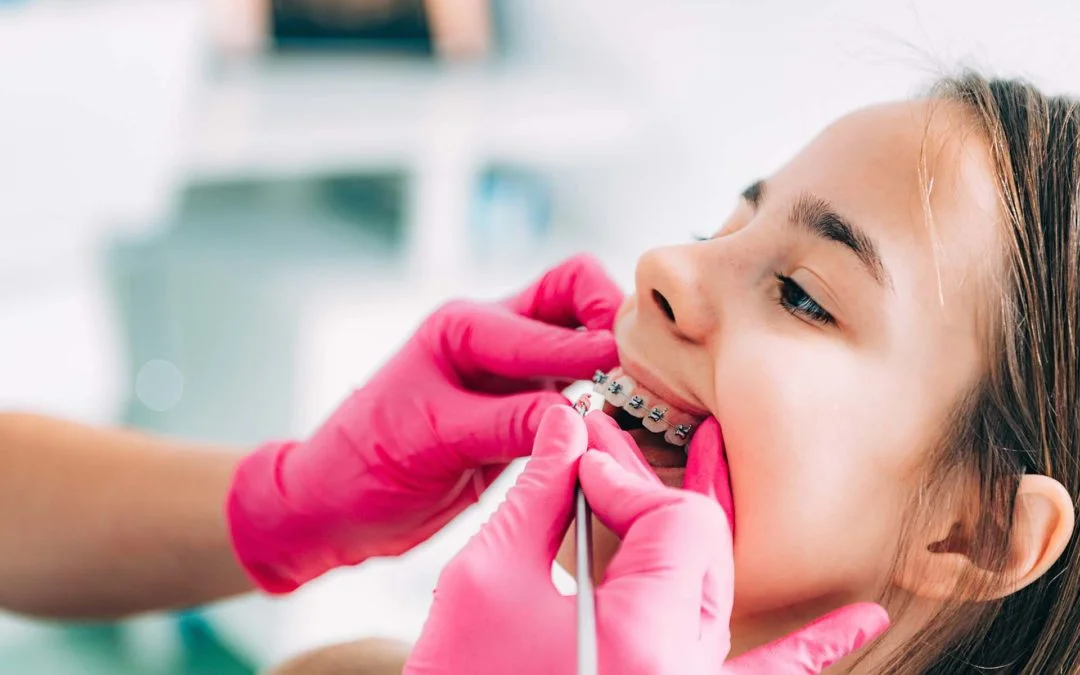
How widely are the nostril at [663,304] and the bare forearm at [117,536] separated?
470mm

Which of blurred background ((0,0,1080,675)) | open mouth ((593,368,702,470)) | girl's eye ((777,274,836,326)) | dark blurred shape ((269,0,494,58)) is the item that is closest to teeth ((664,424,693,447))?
open mouth ((593,368,702,470))

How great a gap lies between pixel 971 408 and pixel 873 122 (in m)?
0.21

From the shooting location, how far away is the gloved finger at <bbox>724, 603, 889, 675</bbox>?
692 mm

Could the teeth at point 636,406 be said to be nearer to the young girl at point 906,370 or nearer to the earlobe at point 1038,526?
the young girl at point 906,370

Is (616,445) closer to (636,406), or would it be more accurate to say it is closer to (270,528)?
(636,406)

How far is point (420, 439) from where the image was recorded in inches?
35.9

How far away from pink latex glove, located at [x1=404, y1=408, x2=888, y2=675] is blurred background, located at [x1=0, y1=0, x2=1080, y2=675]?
0.85 meters

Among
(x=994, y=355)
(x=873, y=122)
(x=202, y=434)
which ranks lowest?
(x=202, y=434)

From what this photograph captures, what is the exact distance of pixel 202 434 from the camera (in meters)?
2.57

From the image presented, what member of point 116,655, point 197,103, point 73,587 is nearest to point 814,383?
point 73,587

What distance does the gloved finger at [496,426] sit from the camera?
32.9 inches

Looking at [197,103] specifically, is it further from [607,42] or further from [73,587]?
[73,587]

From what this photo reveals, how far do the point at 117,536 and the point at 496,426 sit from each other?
428 mm

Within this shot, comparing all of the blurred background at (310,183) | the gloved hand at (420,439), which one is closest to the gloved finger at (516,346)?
the gloved hand at (420,439)
